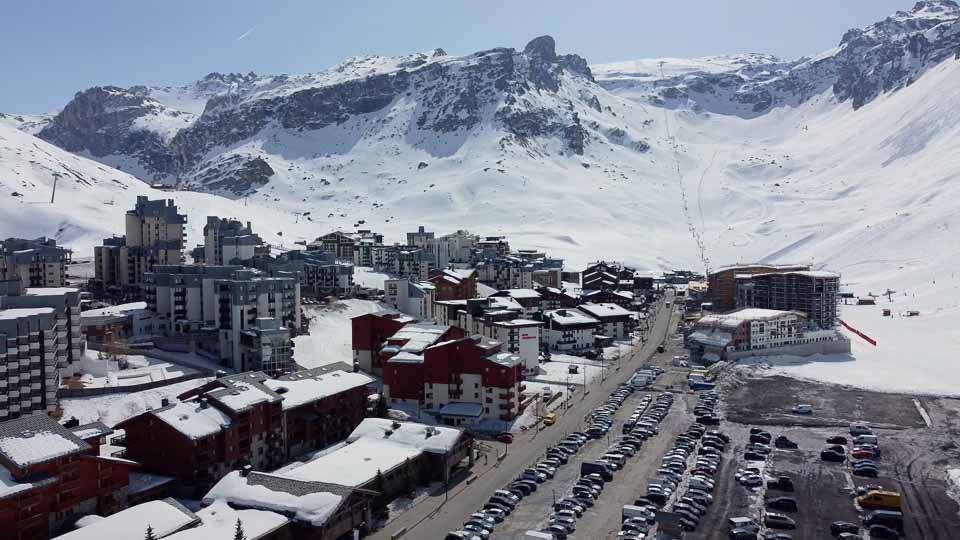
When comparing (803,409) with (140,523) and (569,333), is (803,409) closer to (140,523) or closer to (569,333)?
(569,333)

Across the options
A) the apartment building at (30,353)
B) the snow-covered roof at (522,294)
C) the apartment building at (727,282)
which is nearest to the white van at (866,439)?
the snow-covered roof at (522,294)

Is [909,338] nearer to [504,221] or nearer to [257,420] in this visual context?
[257,420]

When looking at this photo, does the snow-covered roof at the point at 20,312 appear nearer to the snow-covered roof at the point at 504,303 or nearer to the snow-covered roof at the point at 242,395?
the snow-covered roof at the point at 242,395

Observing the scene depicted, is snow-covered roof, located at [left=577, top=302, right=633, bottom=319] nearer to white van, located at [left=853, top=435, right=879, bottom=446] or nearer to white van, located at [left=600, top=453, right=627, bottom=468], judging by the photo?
white van, located at [left=853, top=435, right=879, bottom=446]

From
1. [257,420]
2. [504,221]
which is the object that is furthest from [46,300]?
[504,221]

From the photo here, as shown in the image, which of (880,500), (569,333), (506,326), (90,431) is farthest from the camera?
(569,333)

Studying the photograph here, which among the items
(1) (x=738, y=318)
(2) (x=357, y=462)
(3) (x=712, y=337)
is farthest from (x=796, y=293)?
(2) (x=357, y=462)
